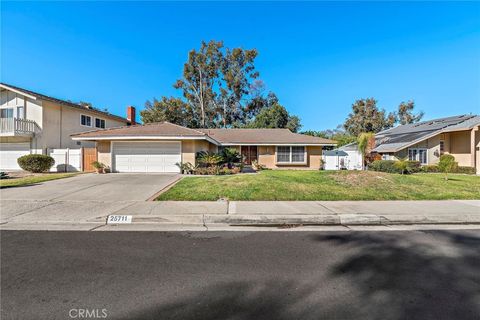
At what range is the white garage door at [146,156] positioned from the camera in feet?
51.2

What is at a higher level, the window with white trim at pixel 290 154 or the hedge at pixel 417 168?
the window with white trim at pixel 290 154

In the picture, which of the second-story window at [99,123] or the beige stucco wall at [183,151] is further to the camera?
the second-story window at [99,123]

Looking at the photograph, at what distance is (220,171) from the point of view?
14742mm

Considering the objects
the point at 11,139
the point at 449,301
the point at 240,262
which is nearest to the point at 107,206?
the point at 240,262

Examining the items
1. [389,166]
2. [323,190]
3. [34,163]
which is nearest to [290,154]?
[389,166]

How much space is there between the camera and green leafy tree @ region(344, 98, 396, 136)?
144ft

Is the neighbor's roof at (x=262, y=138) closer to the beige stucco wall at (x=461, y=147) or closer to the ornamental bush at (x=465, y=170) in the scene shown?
the ornamental bush at (x=465, y=170)

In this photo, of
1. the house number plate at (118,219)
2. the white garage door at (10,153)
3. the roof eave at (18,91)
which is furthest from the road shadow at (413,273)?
the white garage door at (10,153)

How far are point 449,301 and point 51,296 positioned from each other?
4.62m

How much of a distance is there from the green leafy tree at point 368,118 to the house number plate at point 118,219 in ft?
150

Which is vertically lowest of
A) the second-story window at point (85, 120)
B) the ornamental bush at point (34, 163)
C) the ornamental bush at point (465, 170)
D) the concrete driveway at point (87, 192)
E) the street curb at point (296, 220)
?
the street curb at point (296, 220)

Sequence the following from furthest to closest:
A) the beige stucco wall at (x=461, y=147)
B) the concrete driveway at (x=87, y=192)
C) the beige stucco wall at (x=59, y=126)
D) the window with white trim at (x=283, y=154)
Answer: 1. the beige stucco wall at (x=461, y=147)
2. the window with white trim at (x=283, y=154)
3. the beige stucco wall at (x=59, y=126)
4. the concrete driveway at (x=87, y=192)

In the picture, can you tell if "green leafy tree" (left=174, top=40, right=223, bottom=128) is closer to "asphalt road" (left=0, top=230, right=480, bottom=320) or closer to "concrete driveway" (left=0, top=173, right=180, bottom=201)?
"concrete driveway" (left=0, top=173, right=180, bottom=201)

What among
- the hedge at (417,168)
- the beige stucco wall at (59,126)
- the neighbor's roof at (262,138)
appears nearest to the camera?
the beige stucco wall at (59,126)
